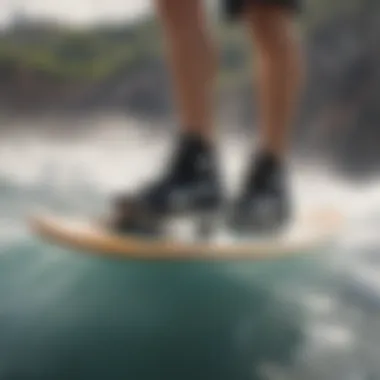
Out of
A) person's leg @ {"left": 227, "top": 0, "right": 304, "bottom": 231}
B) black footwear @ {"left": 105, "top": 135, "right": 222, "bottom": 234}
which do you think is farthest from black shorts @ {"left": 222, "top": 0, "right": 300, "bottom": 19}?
black footwear @ {"left": 105, "top": 135, "right": 222, "bottom": 234}

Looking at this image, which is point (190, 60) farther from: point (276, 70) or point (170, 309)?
point (170, 309)

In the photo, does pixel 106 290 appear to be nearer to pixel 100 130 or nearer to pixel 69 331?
pixel 69 331

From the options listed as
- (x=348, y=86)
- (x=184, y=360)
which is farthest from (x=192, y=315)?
(x=348, y=86)

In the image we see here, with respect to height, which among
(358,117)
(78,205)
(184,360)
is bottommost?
(184,360)

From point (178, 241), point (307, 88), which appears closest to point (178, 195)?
point (178, 241)

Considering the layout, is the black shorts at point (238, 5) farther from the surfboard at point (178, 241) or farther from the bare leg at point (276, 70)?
the surfboard at point (178, 241)

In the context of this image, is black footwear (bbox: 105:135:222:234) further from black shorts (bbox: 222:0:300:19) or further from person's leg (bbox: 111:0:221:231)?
black shorts (bbox: 222:0:300:19)

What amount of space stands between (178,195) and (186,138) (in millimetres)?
48

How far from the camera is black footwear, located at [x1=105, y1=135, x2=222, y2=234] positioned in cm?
70

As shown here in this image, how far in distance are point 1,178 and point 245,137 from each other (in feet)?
0.66

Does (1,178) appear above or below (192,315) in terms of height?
above

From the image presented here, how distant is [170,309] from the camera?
651 millimetres

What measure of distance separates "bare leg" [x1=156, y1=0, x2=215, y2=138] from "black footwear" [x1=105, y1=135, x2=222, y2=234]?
0.7 inches

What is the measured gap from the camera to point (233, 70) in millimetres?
756
